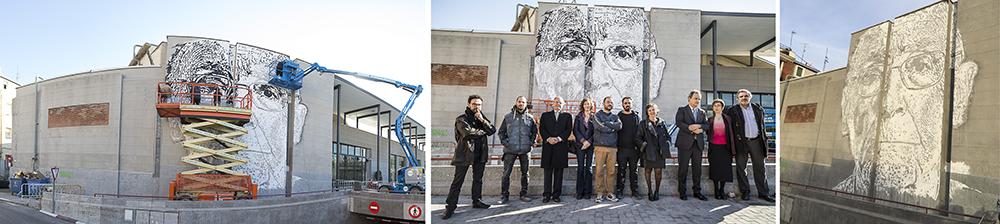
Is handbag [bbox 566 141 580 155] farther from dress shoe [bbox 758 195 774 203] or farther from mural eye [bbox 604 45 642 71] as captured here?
dress shoe [bbox 758 195 774 203]

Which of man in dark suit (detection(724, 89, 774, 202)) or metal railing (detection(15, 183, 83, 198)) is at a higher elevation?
man in dark suit (detection(724, 89, 774, 202))

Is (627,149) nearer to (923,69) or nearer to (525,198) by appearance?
(525,198)

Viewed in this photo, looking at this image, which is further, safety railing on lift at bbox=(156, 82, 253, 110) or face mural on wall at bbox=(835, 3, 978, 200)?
safety railing on lift at bbox=(156, 82, 253, 110)

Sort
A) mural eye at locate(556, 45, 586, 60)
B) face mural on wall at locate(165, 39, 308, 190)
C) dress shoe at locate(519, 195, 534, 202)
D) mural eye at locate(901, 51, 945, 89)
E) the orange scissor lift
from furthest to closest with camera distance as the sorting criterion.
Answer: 1. face mural on wall at locate(165, 39, 308, 190)
2. the orange scissor lift
3. mural eye at locate(901, 51, 945, 89)
4. mural eye at locate(556, 45, 586, 60)
5. dress shoe at locate(519, 195, 534, 202)

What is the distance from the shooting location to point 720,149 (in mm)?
1546

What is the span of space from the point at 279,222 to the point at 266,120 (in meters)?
1.30

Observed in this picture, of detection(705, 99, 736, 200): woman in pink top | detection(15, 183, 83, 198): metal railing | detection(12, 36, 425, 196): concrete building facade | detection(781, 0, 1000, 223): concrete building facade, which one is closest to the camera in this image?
detection(705, 99, 736, 200): woman in pink top

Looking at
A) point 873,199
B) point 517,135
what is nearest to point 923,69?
point 873,199

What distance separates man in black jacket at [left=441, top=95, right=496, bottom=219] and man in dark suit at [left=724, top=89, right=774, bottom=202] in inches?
Answer: 31.7

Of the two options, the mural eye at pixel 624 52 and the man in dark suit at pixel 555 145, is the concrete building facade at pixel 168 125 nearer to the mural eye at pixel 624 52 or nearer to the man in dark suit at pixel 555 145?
the man in dark suit at pixel 555 145

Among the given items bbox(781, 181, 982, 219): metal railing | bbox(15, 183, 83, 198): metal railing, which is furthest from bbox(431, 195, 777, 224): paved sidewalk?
bbox(15, 183, 83, 198): metal railing

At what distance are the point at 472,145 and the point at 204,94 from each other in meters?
5.01

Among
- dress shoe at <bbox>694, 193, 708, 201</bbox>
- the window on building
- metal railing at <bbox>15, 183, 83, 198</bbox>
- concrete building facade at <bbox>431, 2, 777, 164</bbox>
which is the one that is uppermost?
concrete building facade at <bbox>431, 2, 777, 164</bbox>

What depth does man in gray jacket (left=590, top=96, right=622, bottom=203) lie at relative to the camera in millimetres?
1571
